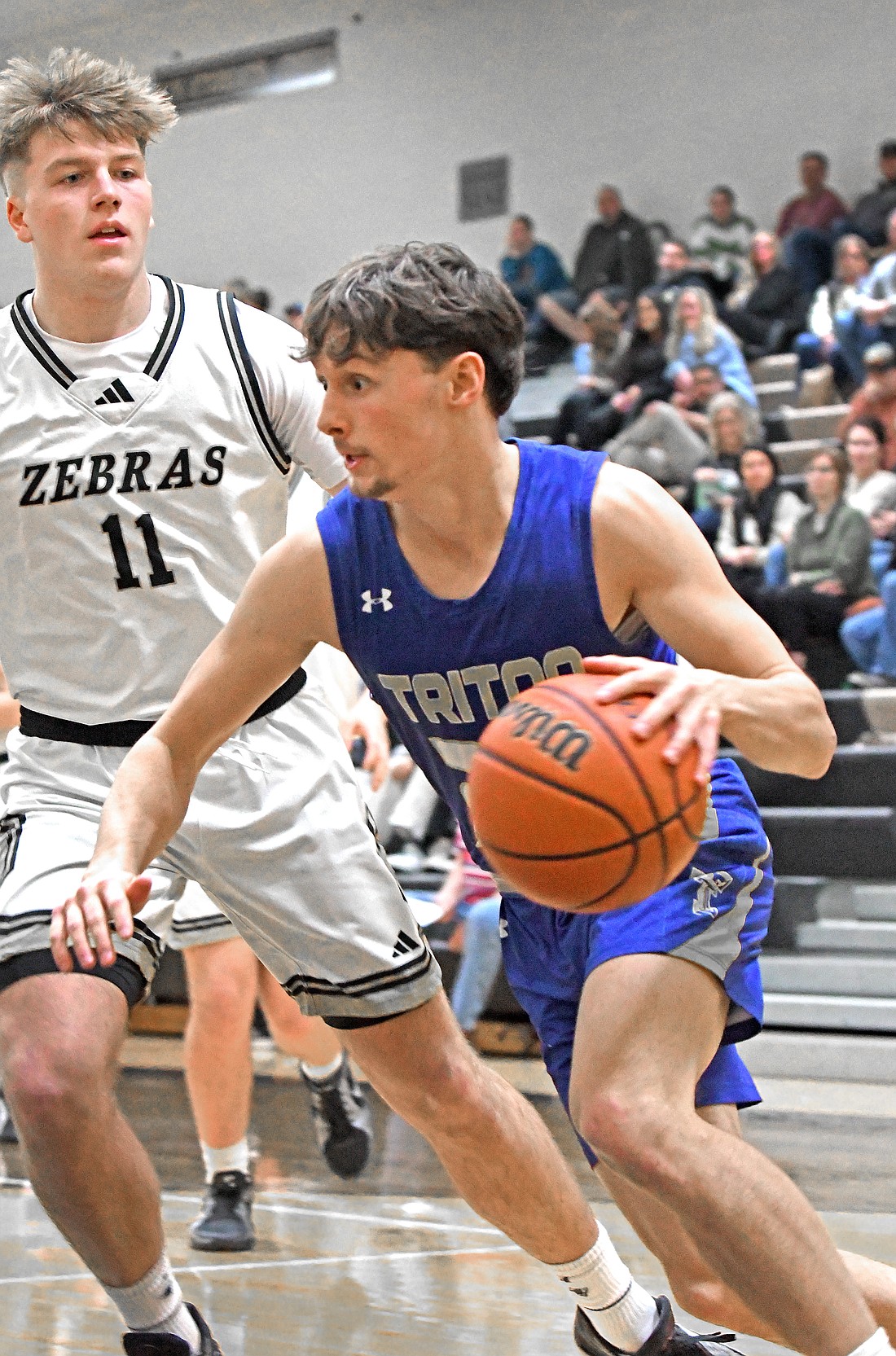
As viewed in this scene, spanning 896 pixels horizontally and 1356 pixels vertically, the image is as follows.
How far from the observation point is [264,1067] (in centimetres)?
700

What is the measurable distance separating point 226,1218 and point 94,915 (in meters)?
2.03

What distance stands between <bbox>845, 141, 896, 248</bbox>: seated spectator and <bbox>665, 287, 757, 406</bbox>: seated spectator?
159 cm

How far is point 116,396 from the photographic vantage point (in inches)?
115

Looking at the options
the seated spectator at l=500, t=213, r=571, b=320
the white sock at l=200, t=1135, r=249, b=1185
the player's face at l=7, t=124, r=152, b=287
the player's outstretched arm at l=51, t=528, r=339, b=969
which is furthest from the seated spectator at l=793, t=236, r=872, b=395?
the player's outstretched arm at l=51, t=528, r=339, b=969

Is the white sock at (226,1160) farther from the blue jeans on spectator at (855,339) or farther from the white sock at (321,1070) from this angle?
the blue jeans on spectator at (855,339)

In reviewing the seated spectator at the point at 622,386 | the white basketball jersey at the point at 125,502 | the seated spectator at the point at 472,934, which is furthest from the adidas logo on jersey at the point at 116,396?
the seated spectator at the point at 622,386

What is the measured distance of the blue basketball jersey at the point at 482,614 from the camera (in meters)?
2.35

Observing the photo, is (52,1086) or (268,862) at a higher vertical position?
(268,862)

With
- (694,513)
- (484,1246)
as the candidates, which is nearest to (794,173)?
(694,513)

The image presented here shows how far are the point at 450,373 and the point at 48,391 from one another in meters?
0.93

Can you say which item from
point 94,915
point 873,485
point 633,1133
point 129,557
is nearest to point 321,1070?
point 129,557

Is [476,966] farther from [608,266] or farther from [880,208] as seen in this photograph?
[608,266]

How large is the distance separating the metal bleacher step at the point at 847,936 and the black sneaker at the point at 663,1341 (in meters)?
4.57

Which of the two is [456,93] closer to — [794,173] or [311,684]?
[794,173]
